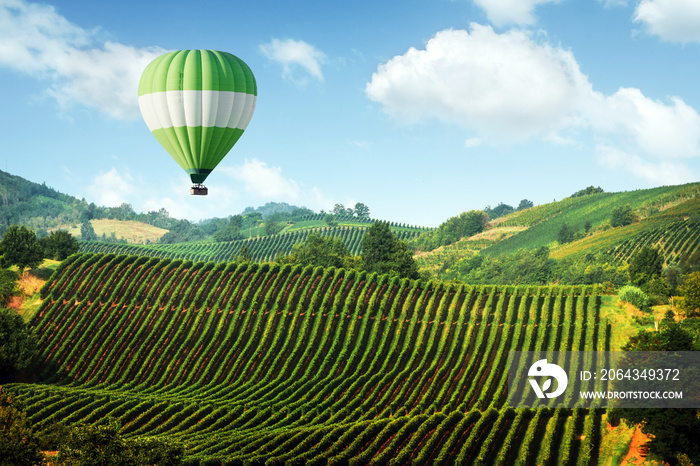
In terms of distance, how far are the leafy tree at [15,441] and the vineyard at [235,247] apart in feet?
396

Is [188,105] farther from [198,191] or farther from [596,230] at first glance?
[596,230]

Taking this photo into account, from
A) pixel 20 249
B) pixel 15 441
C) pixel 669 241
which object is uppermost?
pixel 669 241

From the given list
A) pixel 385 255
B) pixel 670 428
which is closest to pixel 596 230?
pixel 385 255

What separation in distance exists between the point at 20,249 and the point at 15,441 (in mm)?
37486

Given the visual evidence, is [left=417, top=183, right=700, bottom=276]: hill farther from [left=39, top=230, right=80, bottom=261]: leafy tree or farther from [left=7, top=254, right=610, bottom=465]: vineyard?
[left=39, top=230, right=80, bottom=261]: leafy tree

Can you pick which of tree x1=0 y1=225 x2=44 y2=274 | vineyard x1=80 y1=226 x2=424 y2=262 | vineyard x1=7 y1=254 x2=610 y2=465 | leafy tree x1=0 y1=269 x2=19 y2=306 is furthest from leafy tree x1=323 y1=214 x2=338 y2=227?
leafy tree x1=0 y1=269 x2=19 y2=306

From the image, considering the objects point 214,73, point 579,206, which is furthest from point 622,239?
point 214,73

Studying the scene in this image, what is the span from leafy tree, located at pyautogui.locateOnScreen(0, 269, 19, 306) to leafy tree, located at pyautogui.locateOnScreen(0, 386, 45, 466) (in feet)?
98.4

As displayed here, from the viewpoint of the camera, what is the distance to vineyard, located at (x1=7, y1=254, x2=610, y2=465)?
37094 millimetres

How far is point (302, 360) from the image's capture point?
52.8 m

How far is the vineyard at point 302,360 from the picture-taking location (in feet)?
122

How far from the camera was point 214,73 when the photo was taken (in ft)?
141

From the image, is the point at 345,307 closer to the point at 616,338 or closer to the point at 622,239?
the point at 616,338

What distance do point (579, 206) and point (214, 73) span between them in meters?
124
